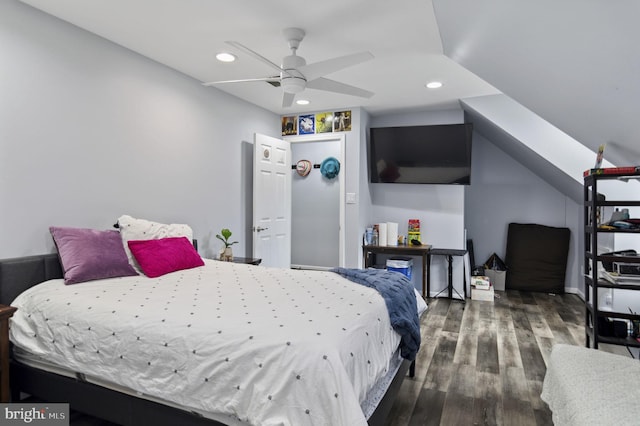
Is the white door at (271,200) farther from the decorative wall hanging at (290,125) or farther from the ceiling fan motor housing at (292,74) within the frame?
the ceiling fan motor housing at (292,74)

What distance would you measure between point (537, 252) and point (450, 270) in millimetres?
1567

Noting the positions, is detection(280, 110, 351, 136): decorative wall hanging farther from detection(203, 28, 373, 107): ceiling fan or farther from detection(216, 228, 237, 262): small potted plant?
detection(203, 28, 373, 107): ceiling fan

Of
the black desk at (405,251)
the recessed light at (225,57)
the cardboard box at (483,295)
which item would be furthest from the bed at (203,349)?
the cardboard box at (483,295)

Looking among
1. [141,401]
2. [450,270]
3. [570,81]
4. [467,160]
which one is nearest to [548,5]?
[570,81]

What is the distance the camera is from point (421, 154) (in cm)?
527

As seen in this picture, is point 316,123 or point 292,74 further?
point 316,123

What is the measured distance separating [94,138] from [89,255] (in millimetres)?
998

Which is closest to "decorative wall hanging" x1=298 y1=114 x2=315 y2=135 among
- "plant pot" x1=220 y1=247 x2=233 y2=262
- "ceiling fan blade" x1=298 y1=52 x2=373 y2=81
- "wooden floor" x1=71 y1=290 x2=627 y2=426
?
"plant pot" x1=220 y1=247 x2=233 y2=262

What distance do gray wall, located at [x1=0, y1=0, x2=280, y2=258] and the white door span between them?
420 mm

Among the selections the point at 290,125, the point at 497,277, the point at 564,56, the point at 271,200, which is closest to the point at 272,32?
the point at 564,56

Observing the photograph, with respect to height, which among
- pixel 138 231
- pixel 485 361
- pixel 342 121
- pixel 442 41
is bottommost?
pixel 485 361

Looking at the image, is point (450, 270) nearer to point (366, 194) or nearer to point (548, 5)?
point (366, 194)

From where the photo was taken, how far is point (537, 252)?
5.64m

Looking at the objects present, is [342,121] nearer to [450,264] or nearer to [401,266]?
[401,266]
